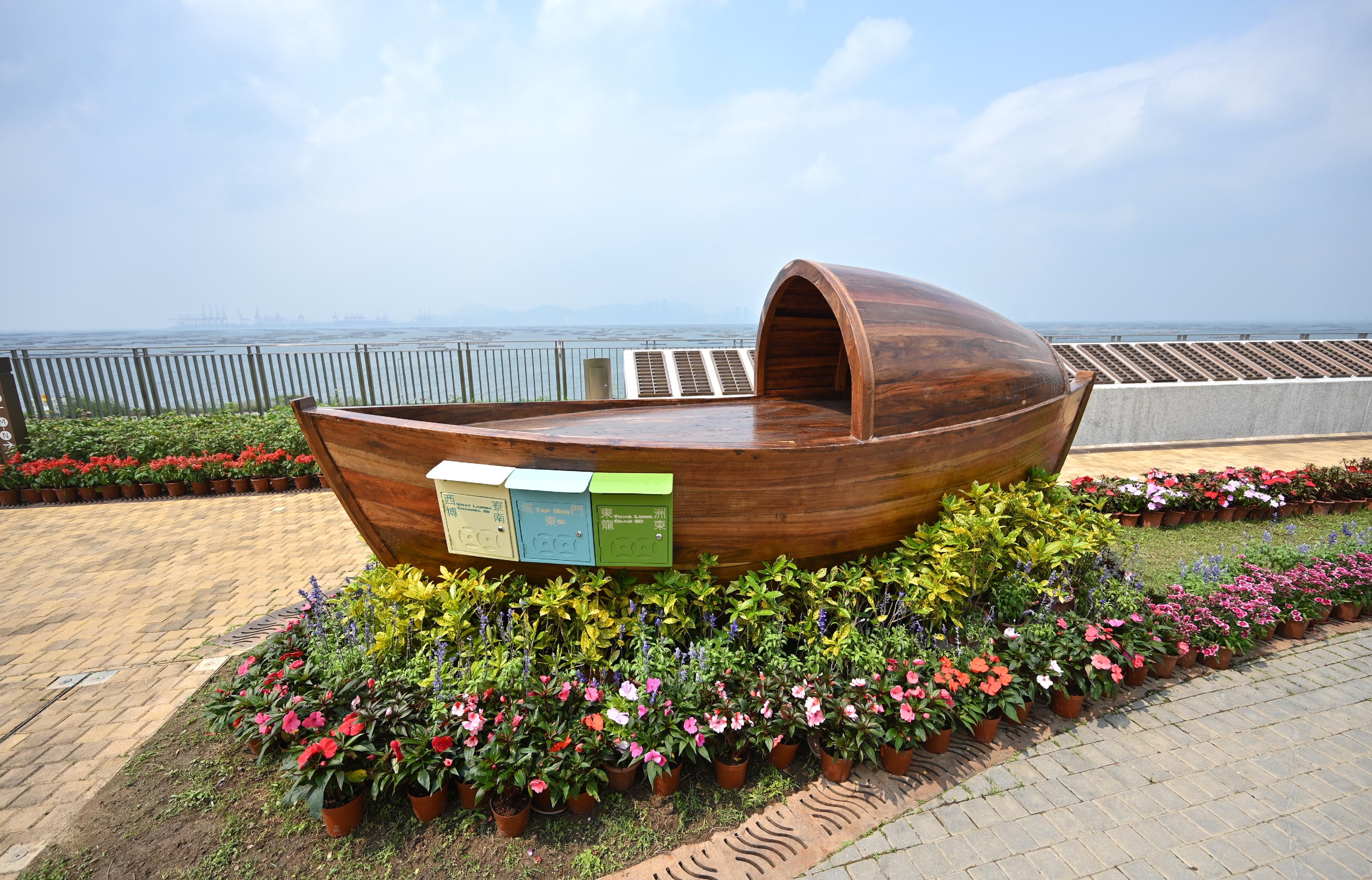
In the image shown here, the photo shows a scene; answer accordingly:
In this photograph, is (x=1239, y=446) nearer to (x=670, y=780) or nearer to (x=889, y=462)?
(x=889, y=462)

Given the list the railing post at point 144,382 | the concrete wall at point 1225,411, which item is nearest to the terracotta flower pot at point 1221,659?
the concrete wall at point 1225,411

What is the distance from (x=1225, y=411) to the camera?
10.4m

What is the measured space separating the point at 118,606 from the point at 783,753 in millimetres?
5721

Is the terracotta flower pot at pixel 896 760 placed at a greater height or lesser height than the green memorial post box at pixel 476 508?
lesser

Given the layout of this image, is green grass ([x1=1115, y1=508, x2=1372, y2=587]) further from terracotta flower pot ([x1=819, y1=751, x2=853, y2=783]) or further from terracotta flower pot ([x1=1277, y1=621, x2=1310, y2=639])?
terracotta flower pot ([x1=819, y1=751, x2=853, y2=783])

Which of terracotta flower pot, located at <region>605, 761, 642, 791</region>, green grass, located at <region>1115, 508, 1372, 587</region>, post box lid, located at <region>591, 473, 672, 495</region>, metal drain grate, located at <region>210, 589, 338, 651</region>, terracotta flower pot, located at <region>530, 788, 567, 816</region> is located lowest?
green grass, located at <region>1115, 508, 1372, 587</region>

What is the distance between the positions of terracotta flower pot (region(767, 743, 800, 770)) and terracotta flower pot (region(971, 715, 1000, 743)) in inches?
40.7

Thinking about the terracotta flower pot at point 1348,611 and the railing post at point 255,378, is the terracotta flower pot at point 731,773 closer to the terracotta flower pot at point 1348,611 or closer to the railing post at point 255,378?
the terracotta flower pot at point 1348,611

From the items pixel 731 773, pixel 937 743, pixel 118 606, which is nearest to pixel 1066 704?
pixel 937 743

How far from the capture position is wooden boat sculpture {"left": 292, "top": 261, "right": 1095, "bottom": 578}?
9.93 feet

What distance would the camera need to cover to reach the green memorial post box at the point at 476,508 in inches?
116

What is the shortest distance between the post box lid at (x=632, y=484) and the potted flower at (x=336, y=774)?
1.56 meters

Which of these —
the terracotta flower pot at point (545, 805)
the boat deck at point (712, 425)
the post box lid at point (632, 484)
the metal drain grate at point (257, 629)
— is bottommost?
the metal drain grate at point (257, 629)

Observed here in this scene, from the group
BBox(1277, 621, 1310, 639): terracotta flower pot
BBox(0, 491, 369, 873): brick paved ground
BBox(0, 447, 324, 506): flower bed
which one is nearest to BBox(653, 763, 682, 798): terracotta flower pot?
BBox(0, 491, 369, 873): brick paved ground
